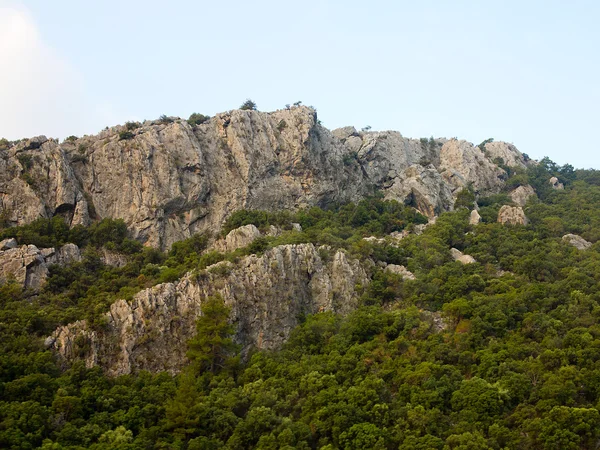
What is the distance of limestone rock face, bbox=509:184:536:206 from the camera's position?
82.6 m

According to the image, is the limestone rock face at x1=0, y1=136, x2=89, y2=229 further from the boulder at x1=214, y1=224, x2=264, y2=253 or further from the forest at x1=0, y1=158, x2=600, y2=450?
the boulder at x1=214, y1=224, x2=264, y2=253

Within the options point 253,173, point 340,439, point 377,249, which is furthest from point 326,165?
point 340,439

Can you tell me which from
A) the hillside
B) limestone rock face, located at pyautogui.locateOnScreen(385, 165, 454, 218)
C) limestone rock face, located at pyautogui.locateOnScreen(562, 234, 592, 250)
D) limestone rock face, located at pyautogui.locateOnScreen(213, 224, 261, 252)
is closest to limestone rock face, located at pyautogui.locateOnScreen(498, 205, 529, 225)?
the hillside

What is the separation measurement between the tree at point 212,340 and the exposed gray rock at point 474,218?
32.6m

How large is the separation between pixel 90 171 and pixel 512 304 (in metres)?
37.4

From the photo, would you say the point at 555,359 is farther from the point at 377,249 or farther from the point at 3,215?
the point at 3,215

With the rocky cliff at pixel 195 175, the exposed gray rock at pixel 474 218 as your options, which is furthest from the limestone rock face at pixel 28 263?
the exposed gray rock at pixel 474 218

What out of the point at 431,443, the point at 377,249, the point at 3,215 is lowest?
the point at 431,443

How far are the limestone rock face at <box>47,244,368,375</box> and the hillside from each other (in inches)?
5.2

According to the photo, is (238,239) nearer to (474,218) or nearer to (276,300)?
(276,300)

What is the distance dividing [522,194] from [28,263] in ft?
189

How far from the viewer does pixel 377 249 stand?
59656 millimetres

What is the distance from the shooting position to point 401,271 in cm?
5762

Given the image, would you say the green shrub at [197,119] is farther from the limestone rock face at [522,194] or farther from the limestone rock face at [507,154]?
the limestone rock face at [507,154]
